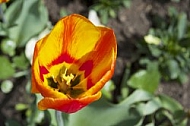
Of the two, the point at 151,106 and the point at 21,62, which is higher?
the point at 21,62

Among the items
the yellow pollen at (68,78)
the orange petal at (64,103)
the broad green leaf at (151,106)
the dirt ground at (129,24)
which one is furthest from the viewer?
the dirt ground at (129,24)

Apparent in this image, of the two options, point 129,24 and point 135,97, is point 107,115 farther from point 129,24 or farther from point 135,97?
point 129,24

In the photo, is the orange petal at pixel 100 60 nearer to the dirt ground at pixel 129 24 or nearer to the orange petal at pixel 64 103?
the orange petal at pixel 64 103

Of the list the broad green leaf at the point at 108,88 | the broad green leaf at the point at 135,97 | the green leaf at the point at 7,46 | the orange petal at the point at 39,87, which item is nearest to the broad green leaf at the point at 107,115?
the broad green leaf at the point at 135,97

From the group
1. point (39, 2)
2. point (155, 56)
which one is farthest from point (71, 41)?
point (155, 56)

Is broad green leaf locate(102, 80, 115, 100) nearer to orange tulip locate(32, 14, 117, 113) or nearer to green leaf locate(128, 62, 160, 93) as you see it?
green leaf locate(128, 62, 160, 93)

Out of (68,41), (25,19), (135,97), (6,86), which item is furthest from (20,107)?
(68,41)

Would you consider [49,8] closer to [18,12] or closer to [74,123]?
[18,12]
